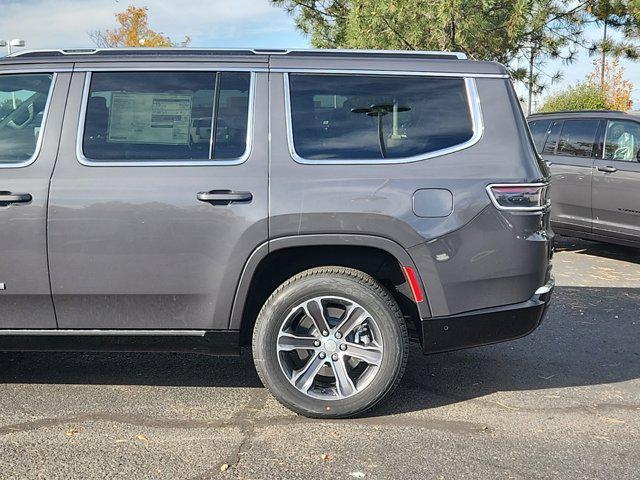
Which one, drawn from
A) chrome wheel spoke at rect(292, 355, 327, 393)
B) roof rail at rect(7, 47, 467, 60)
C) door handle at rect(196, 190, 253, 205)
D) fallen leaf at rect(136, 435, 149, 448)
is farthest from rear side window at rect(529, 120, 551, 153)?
fallen leaf at rect(136, 435, 149, 448)

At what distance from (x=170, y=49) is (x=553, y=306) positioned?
4215 millimetres

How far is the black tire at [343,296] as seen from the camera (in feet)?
12.1

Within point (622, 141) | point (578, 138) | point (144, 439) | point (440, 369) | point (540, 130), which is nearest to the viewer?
point (144, 439)

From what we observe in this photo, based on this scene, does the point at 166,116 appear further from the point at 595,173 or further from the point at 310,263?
the point at 595,173

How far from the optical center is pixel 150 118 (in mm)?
3727

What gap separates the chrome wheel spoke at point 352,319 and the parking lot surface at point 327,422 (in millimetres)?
524

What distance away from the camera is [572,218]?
855 cm

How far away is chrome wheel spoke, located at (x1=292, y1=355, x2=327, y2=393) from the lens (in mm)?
3785

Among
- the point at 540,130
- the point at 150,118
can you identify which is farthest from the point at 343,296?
the point at 540,130

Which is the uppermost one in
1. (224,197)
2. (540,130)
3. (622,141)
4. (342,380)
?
(224,197)

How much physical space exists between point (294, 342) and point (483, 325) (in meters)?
1.05

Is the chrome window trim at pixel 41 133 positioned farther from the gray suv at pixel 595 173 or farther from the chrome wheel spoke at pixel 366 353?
the gray suv at pixel 595 173

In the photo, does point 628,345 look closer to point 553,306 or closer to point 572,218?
point 553,306

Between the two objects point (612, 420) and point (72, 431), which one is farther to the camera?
point (612, 420)
